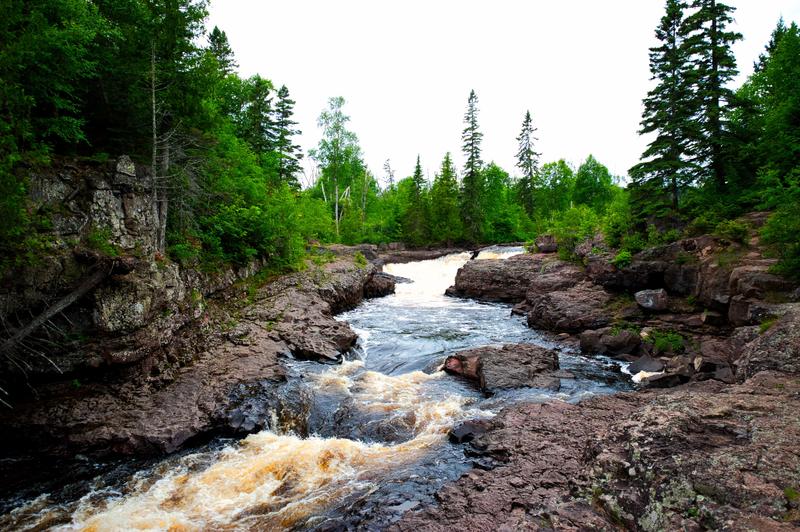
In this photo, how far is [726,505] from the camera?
3619mm

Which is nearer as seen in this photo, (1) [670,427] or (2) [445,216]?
(1) [670,427]

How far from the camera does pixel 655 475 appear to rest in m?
4.19

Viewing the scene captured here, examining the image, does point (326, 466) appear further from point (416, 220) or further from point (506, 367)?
point (416, 220)

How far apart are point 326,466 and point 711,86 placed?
65.6 ft

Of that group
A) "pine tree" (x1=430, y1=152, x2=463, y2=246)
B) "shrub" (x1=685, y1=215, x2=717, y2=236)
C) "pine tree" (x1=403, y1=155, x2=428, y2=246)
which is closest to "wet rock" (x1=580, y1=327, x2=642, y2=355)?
"shrub" (x1=685, y1=215, x2=717, y2=236)

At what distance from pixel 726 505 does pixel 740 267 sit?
445 inches

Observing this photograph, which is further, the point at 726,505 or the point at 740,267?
the point at 740,267

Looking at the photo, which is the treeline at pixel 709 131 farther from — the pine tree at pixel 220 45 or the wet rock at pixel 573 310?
the pine tree at pixel 220 45

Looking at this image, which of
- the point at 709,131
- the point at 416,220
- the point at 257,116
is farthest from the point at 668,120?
the point at 416,220

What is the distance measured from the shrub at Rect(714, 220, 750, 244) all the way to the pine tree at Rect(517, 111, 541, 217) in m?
43.3

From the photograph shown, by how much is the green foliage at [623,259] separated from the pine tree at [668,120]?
2.38 metres

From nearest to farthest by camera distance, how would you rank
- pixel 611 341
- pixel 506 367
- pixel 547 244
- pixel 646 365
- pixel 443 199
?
1. pixel 506 367
2. pixel 646 365
3. pixel 611 341
4. pixel 547 244
5. pixel 443 199

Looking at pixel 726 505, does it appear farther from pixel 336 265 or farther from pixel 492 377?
→ pixel 336 265

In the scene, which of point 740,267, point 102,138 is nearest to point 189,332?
point 102,138
